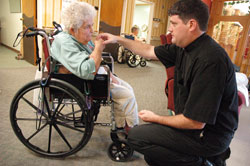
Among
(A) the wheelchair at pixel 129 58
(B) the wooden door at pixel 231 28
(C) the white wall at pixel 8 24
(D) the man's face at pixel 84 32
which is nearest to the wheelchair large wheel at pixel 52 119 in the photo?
(D) the man's face at pixel 84 32

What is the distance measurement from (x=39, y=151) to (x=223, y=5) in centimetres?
481

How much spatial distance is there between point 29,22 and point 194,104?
14.2ft

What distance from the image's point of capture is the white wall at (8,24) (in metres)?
5.55

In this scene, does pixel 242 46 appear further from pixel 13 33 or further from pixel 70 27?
pixel 13 33

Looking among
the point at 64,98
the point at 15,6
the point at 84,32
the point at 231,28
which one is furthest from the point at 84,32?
the point at 15,6

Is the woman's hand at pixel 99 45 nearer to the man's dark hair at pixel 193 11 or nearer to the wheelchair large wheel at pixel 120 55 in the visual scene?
the man's dark hair at pixel 193 11

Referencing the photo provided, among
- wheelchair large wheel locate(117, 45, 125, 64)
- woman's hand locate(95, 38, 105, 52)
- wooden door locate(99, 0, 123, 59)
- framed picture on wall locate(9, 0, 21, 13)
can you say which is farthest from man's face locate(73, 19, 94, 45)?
framed picture on wall locate(9, 0, 21, 13)

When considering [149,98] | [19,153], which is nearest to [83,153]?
[19,153]

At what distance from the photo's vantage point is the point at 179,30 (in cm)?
104

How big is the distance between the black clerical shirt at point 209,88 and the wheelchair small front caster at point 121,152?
58cm

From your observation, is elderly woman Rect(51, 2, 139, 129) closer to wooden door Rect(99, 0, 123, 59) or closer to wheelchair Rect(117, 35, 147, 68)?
wheelchair Rect(117, 35, 147, 68)

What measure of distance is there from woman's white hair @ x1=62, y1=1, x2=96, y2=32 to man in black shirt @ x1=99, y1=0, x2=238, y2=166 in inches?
25.1

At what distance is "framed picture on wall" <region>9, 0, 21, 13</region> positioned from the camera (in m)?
5.18

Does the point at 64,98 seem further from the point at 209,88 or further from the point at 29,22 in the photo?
the point at 29,22
